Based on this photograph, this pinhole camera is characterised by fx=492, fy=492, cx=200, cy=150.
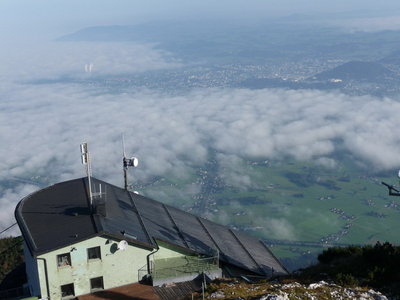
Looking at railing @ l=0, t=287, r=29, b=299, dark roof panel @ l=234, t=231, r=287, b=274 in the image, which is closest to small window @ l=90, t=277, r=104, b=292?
railing @ l=0, t=287, r=29, b=299

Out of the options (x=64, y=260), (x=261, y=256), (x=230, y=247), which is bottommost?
(x=261, y=256)

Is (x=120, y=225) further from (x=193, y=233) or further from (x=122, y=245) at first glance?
(x=193, y=233)

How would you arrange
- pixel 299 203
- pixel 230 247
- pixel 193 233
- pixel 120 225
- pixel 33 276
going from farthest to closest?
pixel 299 203 < pixel 230 247 < pixel 193 233 < pixel 120 225 < pixel 33 276

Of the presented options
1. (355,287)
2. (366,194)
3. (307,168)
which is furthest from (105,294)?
(307,168)

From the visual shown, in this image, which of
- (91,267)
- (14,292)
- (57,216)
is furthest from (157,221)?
(14,292)

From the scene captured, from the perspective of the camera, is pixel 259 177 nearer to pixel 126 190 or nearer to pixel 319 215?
pixel 319 215

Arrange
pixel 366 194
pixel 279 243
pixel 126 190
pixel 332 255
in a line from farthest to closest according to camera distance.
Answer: pixel 366 194
pixel 279 243
pixel 126 190
pixel 332 255

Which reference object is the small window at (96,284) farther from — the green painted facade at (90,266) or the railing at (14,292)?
the railing at (14,292)
